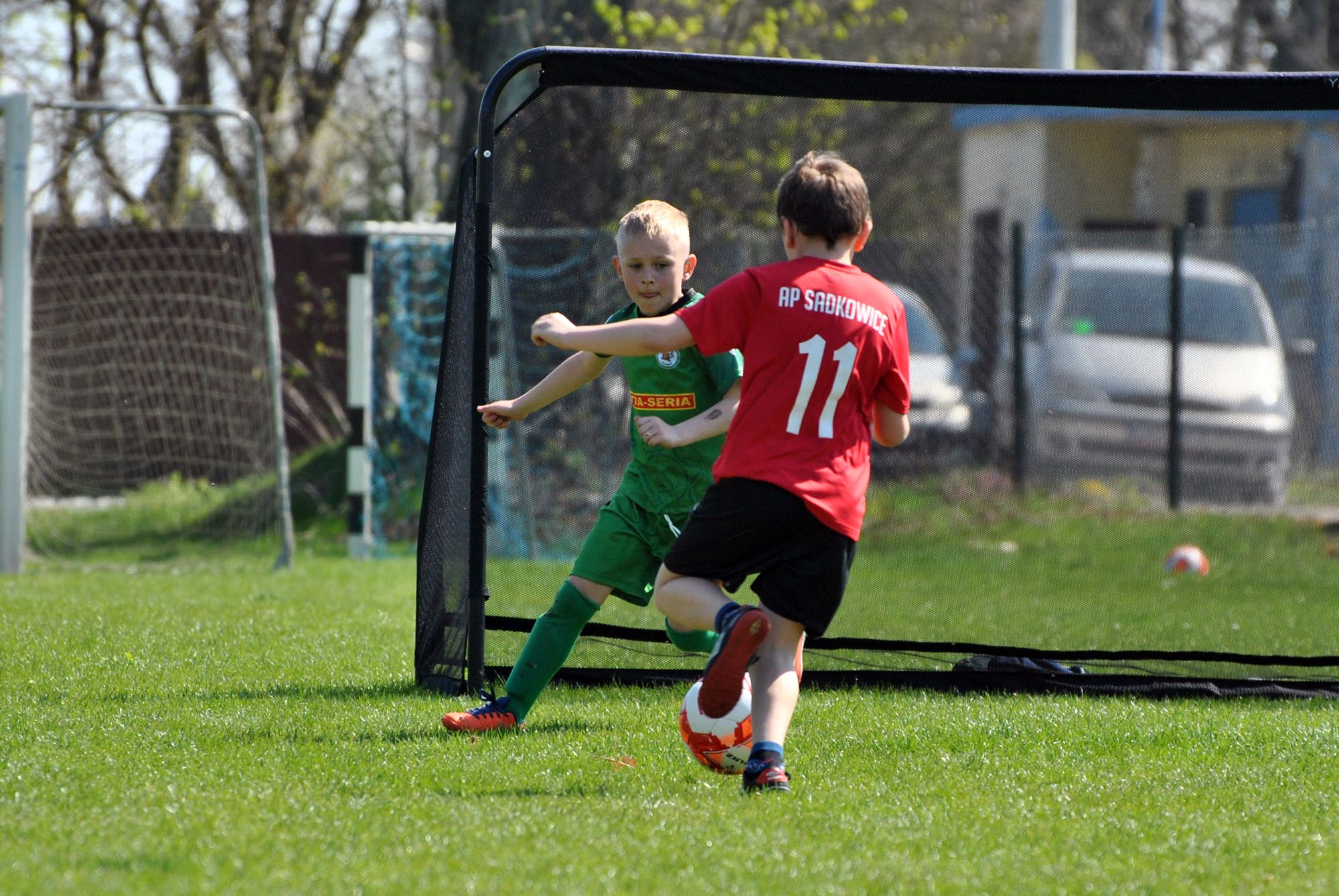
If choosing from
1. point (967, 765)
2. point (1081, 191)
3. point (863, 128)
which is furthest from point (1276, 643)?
point (863, 128)

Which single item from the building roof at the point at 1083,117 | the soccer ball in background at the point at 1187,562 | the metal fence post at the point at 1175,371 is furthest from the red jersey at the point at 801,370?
the building roof at the point at 1083,117

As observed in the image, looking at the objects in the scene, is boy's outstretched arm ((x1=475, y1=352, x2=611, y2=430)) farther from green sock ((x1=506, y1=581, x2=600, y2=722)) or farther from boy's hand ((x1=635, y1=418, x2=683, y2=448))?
green sock ((x1=506, y1=581, x2=600, y2=722))

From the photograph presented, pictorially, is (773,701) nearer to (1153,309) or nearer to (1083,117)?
(1153,309)

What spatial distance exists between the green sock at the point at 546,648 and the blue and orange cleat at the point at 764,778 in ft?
3.37

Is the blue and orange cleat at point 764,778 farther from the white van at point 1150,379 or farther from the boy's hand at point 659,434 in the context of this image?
the white van at point 1150,379

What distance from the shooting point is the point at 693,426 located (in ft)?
14.1

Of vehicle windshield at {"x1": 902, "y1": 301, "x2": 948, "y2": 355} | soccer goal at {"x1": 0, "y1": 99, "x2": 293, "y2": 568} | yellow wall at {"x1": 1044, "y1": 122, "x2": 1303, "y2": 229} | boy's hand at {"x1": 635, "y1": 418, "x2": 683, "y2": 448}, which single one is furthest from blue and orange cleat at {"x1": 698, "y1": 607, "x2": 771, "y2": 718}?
yellow wall at {"x1": 1044, "y1": 122, "x2": 1303, "y2": 229}

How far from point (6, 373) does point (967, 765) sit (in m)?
6.60

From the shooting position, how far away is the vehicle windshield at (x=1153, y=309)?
42.2 ft

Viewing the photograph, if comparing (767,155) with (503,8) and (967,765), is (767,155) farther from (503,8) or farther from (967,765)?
(967,765)

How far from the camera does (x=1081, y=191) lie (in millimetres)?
16984

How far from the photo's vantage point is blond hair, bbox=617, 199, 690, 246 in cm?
446

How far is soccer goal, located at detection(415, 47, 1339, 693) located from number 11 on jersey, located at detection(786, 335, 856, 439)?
5.50 ft

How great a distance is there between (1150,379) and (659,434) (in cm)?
942
